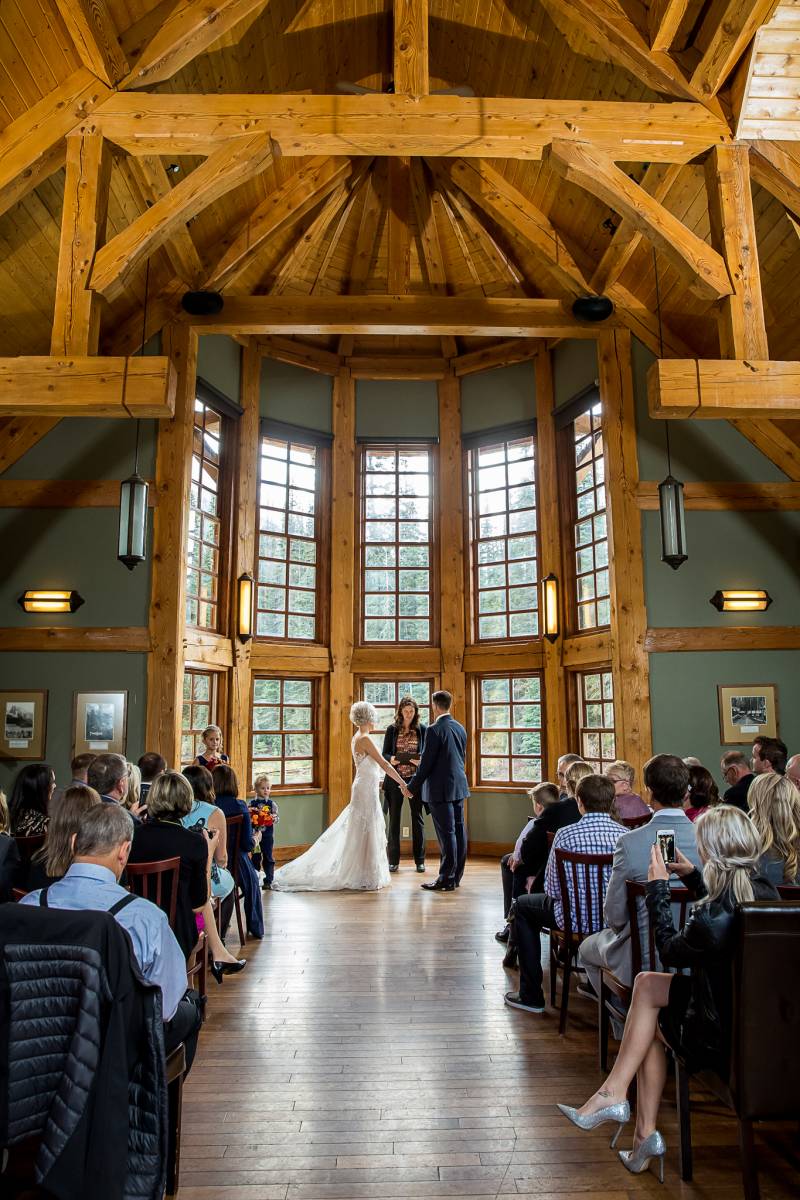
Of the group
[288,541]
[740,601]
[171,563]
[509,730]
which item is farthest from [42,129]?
[509,730]

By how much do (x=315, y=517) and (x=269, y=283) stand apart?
2.47m

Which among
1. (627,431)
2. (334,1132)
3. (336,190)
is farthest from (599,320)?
(334,1132)

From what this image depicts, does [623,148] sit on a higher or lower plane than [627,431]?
higher

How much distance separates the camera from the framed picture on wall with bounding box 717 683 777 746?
7.05 metres

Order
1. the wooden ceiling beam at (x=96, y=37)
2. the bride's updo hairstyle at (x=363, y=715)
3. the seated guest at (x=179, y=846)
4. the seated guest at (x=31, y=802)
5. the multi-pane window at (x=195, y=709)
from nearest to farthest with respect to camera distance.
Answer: the seated guest at (x=179, y=846)
the seated guest at (x=31, y=802)
the wooden ceiling beam at (x=96, y=37)
the bride's updo hairstyle at (x=363, y=715)
the multi-pane window at (x=195, y=709)

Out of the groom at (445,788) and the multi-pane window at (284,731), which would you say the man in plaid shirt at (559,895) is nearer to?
the groom at (445,788)

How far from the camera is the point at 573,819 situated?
4242mm

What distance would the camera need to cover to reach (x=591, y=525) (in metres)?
8.27

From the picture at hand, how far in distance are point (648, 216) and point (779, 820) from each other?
377 cm

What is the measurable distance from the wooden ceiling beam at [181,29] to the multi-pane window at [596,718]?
5707mm

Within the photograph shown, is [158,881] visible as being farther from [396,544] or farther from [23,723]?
[396,544]

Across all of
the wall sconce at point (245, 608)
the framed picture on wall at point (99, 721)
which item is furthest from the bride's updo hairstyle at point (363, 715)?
the framed picture on wall at point (99, 721)

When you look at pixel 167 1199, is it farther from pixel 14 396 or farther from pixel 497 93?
pixel 497 93

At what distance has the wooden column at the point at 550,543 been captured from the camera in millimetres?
8422
